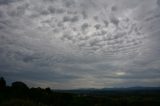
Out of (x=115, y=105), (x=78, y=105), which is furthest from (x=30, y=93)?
(x=115, y=105)

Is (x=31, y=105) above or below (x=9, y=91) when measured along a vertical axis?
below

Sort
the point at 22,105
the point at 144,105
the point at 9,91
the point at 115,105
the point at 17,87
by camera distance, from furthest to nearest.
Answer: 1. the point at 144,105
2. the point at 115,105
3. the point at 17,87
4. the point at 9,91
5. the point at 22,105

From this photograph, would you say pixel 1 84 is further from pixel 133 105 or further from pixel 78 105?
pixel 133 105

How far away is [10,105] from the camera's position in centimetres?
2434

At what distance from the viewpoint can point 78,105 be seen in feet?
181

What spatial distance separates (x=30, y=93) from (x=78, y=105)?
38.5ft

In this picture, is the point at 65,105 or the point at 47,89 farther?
the point at 47,89

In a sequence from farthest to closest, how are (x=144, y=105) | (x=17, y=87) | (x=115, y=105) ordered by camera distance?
(x=144, y=105)
(x=115, y=105)
(x=17, y=87)

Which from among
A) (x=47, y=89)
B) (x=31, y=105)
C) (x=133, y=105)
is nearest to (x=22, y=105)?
(x=31, y=105)

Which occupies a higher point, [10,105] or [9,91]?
[9,91]

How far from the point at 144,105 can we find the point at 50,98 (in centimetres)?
3291

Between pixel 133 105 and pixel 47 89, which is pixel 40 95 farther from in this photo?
pixel 133 105

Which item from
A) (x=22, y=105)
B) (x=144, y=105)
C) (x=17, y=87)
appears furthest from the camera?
(x=144, y=105)

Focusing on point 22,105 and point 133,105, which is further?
point 133,105
